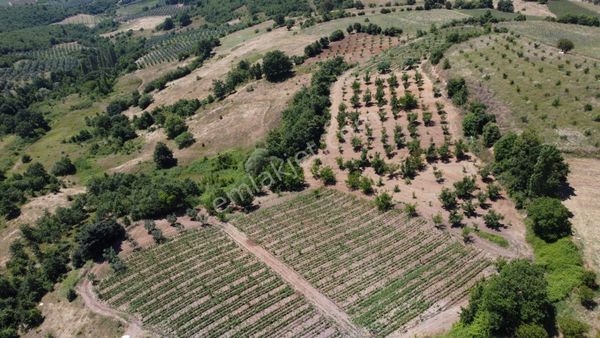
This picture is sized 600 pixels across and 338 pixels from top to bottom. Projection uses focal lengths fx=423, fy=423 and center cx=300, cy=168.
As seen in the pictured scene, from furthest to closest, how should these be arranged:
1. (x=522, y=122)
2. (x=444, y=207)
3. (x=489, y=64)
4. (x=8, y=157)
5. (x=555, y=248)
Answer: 1. (x=8, y=157)
2. (x=489, y=64)
3. (x=522, y=122)
4. (x=444, y=207)
5. (x=555, y=248)

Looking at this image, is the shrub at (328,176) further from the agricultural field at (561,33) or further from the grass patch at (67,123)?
the agricultural field at (561,33)

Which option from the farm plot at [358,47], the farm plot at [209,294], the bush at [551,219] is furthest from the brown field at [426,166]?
the farm plot at [358,47]

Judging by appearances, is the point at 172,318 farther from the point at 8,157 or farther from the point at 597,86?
the point at 8,157

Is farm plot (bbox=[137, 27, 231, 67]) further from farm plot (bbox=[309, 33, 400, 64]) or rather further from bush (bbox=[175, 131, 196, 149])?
bush (bbox=[175, 131, 196, 149])

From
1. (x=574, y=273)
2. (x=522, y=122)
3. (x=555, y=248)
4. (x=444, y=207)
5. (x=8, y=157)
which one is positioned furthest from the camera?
(x=8, y=157)

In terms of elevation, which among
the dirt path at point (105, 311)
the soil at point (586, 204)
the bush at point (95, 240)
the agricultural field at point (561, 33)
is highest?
the agricultural field at point (561, 33)

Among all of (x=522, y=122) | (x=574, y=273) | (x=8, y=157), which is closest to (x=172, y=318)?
(x=574, y=273)
